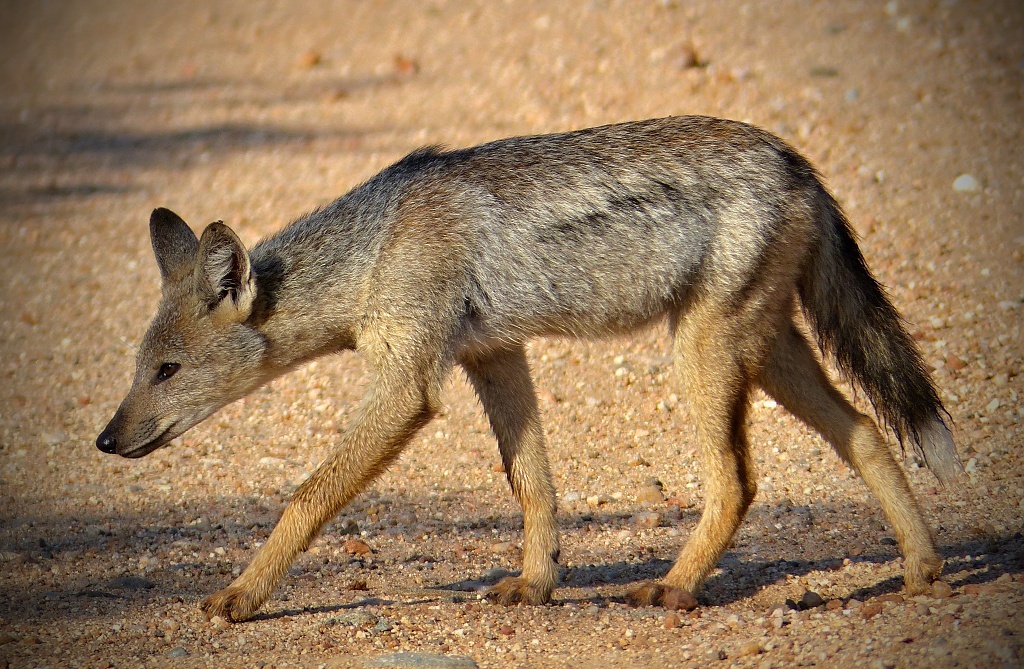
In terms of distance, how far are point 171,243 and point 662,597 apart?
3.05m

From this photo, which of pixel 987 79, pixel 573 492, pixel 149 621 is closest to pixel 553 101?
pixel 987 79

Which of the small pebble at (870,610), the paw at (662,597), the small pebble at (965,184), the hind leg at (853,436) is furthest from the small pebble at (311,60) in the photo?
the small pebble at (870,610)

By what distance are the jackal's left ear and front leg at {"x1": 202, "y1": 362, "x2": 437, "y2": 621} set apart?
773 millimetres

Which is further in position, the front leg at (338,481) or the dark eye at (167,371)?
the dark eye at (167,371)

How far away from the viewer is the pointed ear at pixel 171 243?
17.7 ft

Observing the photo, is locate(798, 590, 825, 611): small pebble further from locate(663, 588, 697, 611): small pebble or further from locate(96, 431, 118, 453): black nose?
locate(96, 431, 118, 453): black nose

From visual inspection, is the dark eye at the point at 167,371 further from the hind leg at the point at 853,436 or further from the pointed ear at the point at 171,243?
the hind leg at the point at 853,436

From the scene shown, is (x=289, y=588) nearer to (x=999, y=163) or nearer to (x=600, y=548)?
(x=600, y=548)

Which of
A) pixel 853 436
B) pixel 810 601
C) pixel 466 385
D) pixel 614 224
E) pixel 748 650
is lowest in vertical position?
pixel 466 385

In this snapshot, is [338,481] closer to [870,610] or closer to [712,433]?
[712,433]

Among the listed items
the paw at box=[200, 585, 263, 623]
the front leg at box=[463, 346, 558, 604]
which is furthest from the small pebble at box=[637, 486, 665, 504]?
the paw at box=[200, 585, 263, 623]

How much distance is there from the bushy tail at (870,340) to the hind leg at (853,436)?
6.7 inches

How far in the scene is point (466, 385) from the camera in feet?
27.1

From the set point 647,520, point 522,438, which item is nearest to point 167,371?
point 522,438
